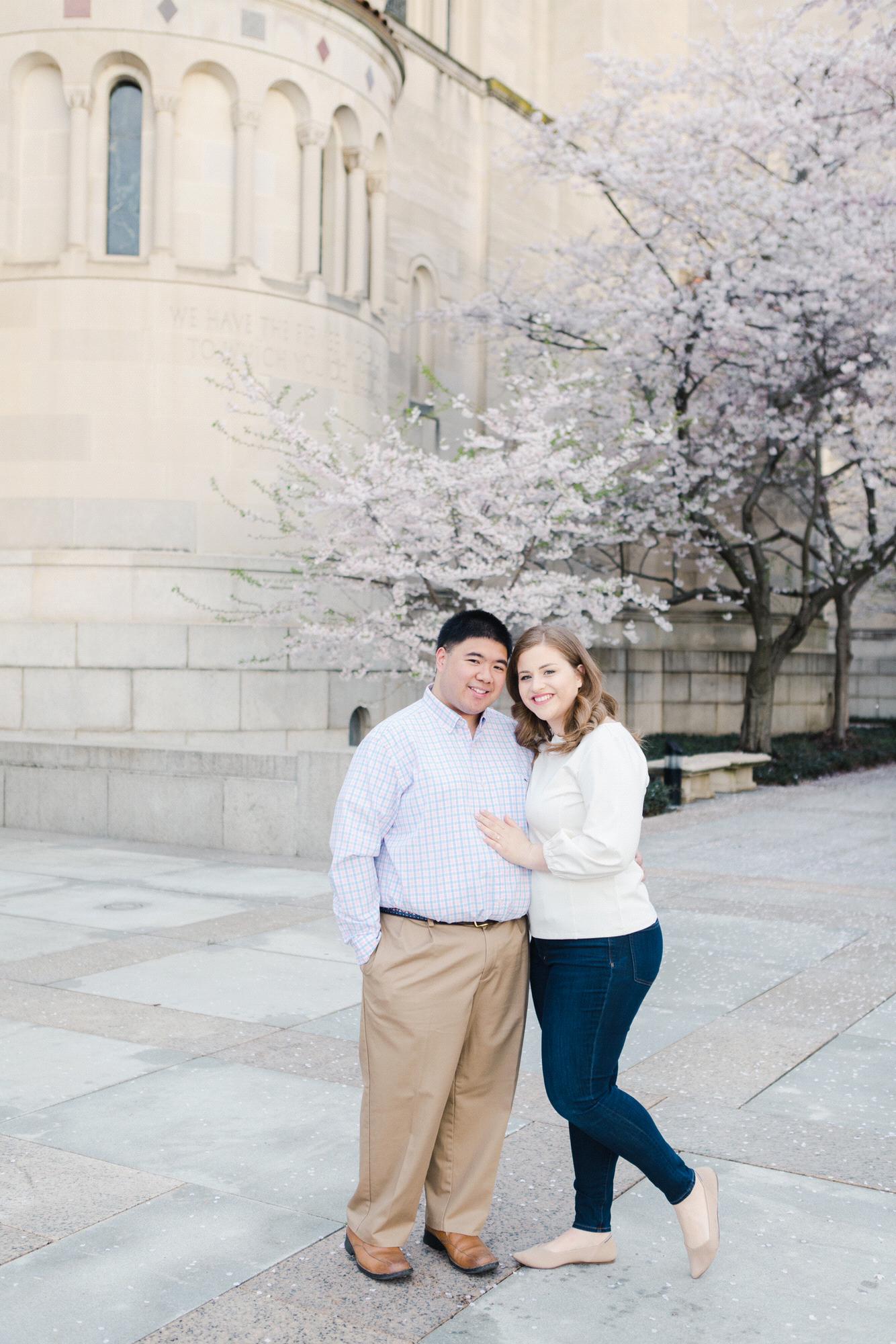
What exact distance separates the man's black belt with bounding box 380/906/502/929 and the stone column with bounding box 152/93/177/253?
1513 cm

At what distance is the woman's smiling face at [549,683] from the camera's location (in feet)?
12.2

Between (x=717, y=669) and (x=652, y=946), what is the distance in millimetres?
23224

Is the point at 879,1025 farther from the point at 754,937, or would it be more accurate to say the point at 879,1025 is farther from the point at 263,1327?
the point at 263,1327

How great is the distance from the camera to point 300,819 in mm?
11750

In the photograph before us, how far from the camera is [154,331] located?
55.9ft

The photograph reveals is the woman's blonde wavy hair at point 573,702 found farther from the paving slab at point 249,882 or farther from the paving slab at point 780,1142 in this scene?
the paving slab at point 249,882

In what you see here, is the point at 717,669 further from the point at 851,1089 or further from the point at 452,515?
the point at 851,1089

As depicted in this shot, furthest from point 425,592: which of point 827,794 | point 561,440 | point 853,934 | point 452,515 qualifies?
point 853,934

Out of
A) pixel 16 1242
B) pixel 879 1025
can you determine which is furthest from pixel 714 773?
pixel 16 1242

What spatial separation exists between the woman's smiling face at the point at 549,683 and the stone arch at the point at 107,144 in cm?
1493

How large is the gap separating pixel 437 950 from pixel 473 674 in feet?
2.49

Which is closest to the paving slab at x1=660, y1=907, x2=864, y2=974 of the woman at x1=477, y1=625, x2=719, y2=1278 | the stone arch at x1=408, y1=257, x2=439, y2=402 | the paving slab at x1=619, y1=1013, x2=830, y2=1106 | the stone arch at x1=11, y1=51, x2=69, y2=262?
the paving slab at x1=619, y1=1013, x2=830, y2=1106

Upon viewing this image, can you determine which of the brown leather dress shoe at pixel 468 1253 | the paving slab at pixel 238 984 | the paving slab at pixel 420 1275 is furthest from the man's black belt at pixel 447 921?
the paving slab at pixel 238 984

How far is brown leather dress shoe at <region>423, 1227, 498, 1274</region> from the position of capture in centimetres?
375
